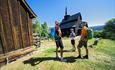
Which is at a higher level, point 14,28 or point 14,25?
point 14,25

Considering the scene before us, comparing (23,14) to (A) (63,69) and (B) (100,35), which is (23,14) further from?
(B) (100,35)

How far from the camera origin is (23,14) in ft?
33.1

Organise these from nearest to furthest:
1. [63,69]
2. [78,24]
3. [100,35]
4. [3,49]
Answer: [63,69]
[3,49]
[100,35]
[78,24]

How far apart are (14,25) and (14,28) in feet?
0.76

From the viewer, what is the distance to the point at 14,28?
8.94 meters

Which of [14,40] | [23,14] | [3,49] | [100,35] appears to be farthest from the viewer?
[100,35]

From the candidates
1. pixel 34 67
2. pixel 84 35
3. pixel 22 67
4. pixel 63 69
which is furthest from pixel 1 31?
pixel 84 35

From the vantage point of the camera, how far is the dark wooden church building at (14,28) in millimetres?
8047

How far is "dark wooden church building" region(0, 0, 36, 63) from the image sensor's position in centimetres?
805

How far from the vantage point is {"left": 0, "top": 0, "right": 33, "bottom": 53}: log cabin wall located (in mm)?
8117

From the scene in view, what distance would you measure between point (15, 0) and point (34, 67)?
5308 mm

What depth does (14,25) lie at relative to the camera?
8.98m

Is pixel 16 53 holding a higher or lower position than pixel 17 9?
lower

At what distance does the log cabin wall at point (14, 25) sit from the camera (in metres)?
8.12
